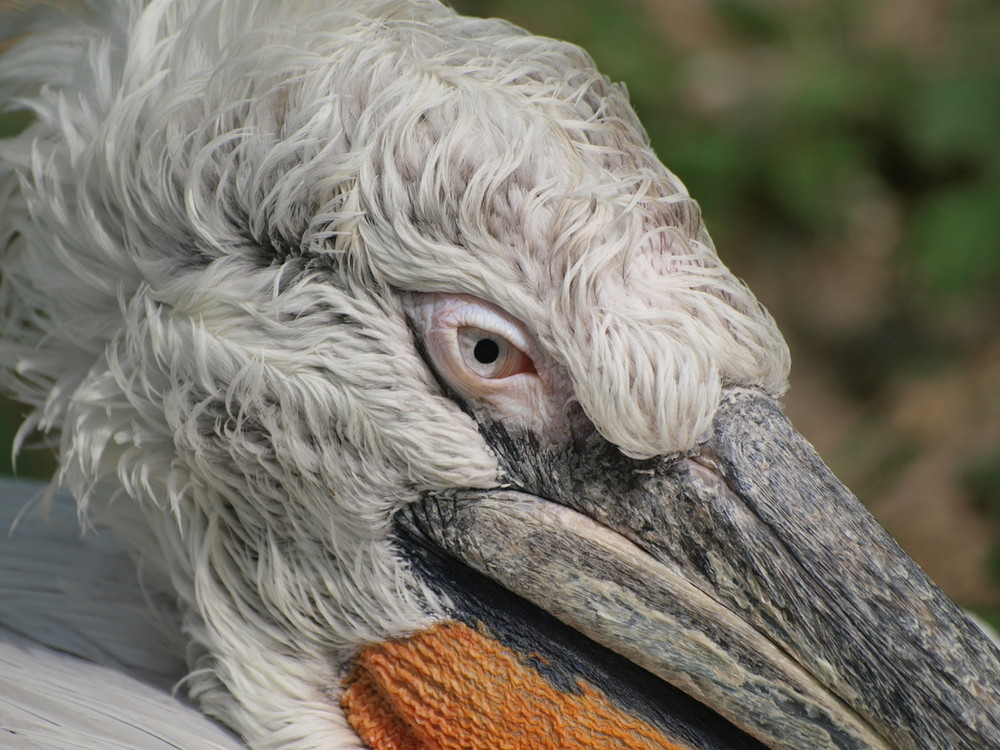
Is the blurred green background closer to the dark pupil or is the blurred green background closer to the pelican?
the pelican

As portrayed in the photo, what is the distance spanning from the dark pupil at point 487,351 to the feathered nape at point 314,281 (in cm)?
8

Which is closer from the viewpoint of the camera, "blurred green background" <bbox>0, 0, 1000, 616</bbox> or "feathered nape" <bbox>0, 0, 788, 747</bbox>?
"feathered nape" <bbox>0, 0, 788, 747</bbox>

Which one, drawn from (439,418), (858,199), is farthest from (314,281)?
(858,199)

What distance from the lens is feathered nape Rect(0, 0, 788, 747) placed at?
1849 millimetres

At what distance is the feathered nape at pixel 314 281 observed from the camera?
1849 mm

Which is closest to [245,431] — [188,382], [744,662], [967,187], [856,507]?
[188,382]

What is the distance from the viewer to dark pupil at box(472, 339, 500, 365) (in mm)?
1898

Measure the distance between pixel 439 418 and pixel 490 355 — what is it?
0.14 metres

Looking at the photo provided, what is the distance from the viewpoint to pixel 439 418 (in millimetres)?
1896

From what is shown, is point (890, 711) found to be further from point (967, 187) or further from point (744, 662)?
point (967, 187)

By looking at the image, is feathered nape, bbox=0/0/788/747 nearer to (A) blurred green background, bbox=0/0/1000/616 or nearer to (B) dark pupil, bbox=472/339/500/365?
(B) dark pupil, bbox=472/339/500/365

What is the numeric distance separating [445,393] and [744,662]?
0.67m

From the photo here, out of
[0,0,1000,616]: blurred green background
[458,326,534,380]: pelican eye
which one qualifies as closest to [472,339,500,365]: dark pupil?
[458,326,534,380]: pelican eye

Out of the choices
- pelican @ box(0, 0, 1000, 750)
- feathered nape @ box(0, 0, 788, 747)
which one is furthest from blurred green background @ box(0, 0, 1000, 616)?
feathered nape @ box(0, 0, 788, 747)
